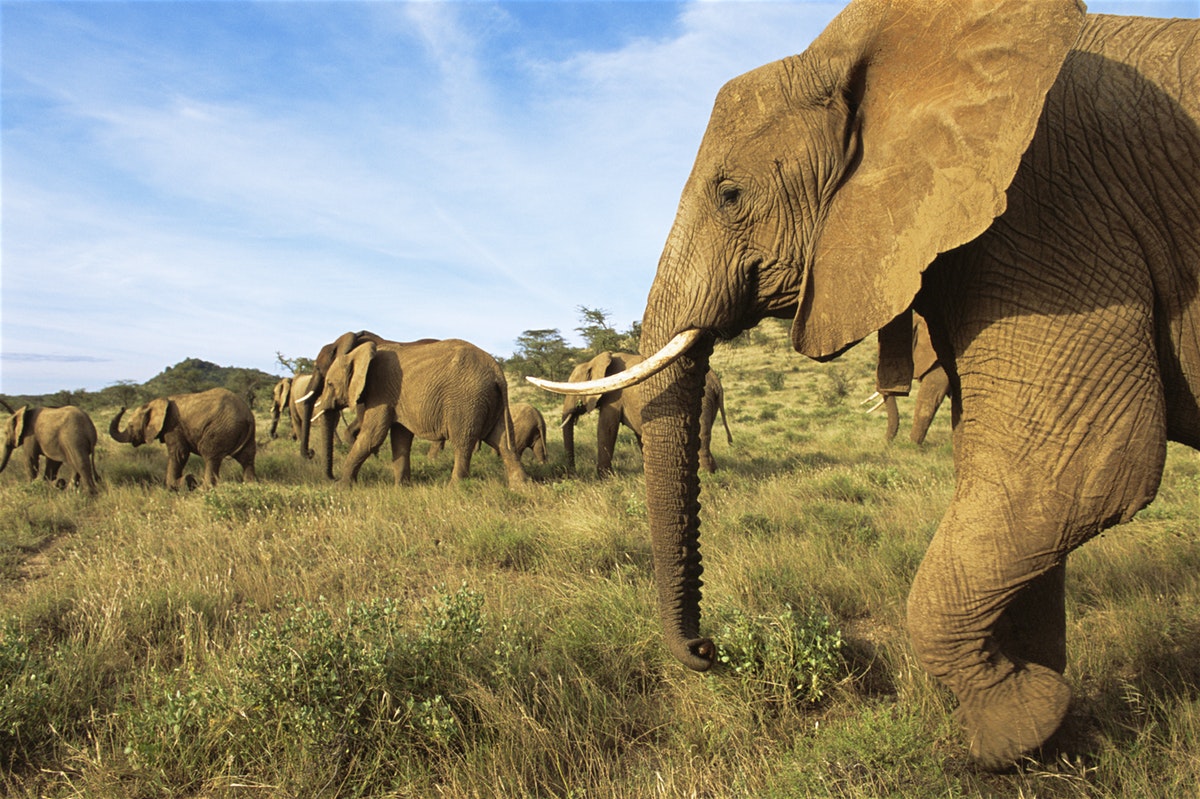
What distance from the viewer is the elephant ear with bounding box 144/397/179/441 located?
419 inches

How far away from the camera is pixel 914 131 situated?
96.1 inches

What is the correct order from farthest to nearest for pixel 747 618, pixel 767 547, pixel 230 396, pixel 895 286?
1. pixel 230 396
2. pixel 767 547
3. pixel 747 618
4. pixel 895 286

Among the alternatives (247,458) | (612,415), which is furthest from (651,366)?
(247,458)

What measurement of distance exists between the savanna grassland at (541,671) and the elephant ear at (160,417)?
178 inches

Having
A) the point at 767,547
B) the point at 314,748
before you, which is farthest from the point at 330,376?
the point at 314,748

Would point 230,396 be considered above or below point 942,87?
below

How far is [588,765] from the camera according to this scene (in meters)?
2.76

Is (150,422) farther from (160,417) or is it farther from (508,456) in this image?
(508,456)

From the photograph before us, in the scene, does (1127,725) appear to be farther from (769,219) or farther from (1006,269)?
(769,219)

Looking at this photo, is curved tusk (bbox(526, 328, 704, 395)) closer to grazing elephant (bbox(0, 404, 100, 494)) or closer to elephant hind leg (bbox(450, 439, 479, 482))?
elephant hind leg (bbox(450, 439, 479, 482))

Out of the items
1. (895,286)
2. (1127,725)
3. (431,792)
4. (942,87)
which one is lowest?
(431,792)

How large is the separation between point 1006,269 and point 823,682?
1937 millimetres

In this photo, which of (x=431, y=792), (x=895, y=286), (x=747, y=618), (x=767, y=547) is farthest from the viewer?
(x=767, y=547)

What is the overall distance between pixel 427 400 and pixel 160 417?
395cm
